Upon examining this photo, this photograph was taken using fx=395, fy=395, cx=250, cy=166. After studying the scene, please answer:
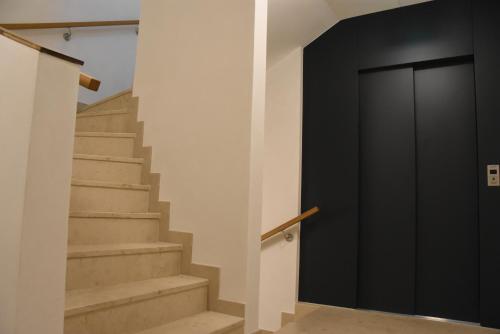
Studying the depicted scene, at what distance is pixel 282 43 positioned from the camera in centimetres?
345

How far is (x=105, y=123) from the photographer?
312 cm

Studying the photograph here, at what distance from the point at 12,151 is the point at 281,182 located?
254 cm

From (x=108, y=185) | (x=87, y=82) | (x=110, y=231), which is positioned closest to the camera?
(x=87, y=82)

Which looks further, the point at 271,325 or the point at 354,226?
the point at 271,325

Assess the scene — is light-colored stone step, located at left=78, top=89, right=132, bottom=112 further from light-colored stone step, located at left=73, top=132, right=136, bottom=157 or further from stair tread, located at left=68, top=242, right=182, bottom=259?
stair tread, located at left=68, top=242, right=182, bottom=259

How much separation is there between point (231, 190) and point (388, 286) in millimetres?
1633

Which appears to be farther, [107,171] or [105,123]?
[105,123]

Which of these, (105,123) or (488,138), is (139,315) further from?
(488,138)

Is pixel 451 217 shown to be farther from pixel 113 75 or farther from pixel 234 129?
pixel 113 75

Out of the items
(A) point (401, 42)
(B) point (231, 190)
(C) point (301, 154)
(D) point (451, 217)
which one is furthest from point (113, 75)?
(D) point (451, 217)

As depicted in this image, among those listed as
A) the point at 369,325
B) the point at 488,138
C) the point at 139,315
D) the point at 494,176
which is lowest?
the point at 369,325

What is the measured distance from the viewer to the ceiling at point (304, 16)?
10.3 ft

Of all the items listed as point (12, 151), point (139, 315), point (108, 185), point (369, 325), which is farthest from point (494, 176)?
point (12, 151)

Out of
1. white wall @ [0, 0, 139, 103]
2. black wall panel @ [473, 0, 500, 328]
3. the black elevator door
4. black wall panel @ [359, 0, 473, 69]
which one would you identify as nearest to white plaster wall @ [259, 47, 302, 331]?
black wall panel @ [359, 0, 473, 69]
